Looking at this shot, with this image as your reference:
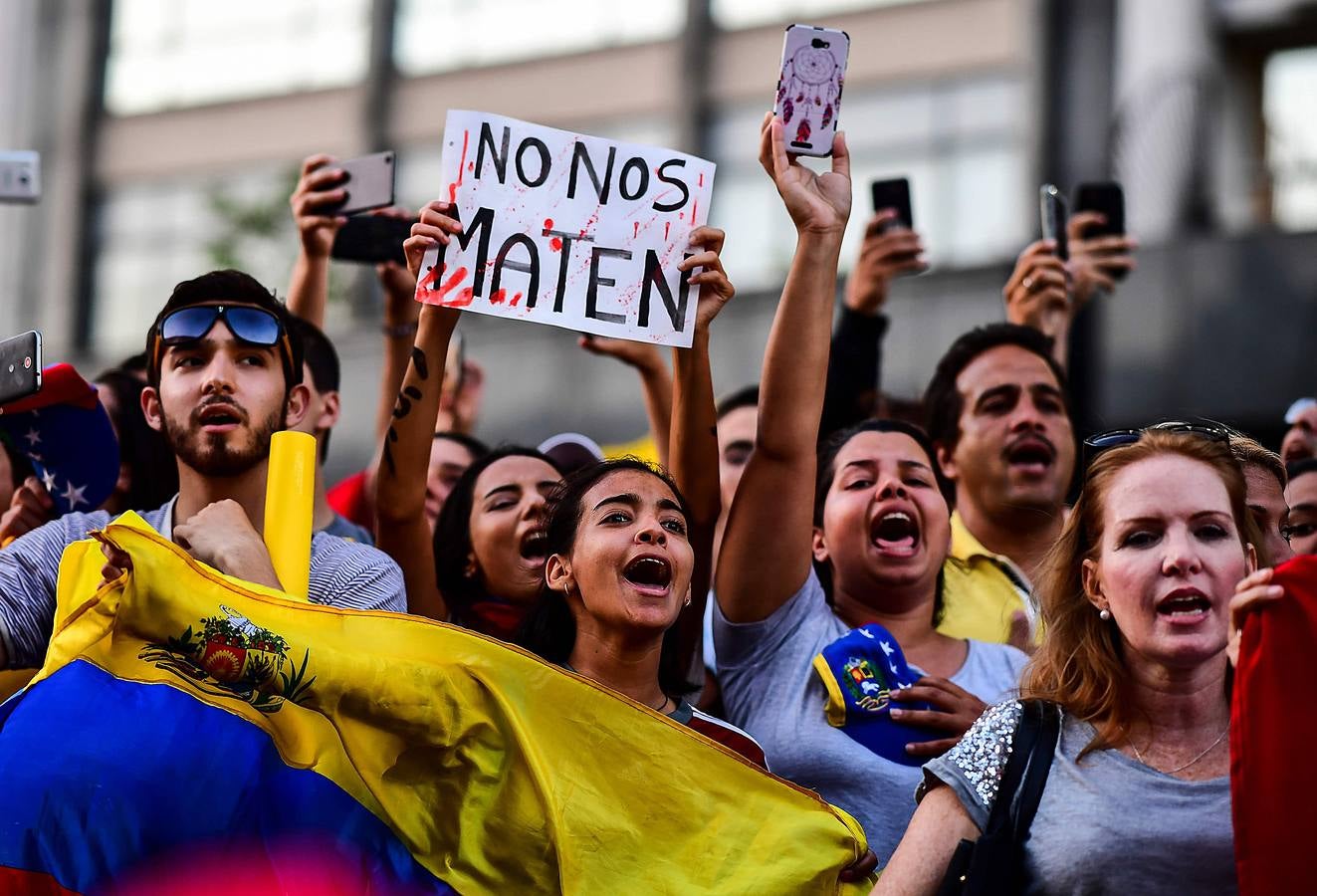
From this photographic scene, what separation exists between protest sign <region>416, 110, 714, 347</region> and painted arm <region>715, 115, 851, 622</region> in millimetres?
256

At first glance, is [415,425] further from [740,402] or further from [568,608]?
[740,402]

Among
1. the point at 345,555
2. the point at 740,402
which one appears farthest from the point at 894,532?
the point at 740,402

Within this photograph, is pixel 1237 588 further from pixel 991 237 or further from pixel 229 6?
pixel 229 6

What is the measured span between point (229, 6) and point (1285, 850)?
756 inches

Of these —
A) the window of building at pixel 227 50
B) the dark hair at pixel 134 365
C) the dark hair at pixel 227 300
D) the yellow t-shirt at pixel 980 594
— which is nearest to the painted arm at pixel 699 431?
the yellow t-shirt at pixel 980 594

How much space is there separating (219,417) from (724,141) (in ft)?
42.7

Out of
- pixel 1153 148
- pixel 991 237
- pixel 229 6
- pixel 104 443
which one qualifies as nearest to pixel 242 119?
pixel 229 6

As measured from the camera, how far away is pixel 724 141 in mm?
16938

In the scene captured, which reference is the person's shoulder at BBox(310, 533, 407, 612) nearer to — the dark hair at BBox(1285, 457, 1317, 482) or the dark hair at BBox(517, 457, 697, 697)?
the dark hair at BBox(517, 457, 697, 697)

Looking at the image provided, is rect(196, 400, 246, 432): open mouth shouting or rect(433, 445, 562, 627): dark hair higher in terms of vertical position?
rect(196, 400, 246, 432): open mouth shouting

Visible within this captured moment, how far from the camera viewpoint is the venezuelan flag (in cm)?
343

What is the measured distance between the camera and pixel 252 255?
17531 millimetres

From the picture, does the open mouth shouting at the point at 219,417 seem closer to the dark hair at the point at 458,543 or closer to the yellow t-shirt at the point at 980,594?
the dark hair at the point at 458,543

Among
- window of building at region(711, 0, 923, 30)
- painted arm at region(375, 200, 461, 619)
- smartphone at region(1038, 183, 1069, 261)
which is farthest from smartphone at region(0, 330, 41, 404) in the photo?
window of building at region(711, 0, 923, 30)
